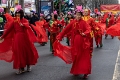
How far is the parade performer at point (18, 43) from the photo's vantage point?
8.09 m

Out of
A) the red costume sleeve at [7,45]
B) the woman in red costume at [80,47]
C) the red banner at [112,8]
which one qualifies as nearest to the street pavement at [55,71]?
the woman in red costume at [80,47]

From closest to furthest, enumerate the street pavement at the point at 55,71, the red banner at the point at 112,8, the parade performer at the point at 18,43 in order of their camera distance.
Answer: the street pavement at the point at 55,71 → the parade performer at the point at 18,43 → the red banner at the point at 112,8

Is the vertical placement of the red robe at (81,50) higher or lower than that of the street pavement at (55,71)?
higher

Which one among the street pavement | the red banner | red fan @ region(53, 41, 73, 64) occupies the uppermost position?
red fan @ region(53, 41, 73, 64)

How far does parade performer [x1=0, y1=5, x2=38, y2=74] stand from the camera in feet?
26.6

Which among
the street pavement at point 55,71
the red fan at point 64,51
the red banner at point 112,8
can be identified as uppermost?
the red fan at point 64,51

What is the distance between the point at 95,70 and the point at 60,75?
124 cm

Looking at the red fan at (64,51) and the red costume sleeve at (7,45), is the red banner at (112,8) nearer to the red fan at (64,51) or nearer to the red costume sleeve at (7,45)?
the red costume sleeve at (7,45)

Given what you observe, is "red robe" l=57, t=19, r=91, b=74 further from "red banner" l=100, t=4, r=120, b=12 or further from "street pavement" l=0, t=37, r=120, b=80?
"red banner" l=100, t=4, r=120, b=12

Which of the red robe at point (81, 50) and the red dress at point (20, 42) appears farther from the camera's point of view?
the red dress at point (20, 42)

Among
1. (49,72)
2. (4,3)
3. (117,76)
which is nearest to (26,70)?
(49,72)

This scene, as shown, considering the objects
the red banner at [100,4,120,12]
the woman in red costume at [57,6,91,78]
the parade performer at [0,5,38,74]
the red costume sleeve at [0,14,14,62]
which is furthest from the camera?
the red banner at [100,4,120,12]

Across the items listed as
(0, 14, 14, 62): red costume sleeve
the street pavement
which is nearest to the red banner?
the street pavement

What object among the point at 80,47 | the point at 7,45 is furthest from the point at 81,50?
the point at 7,45
